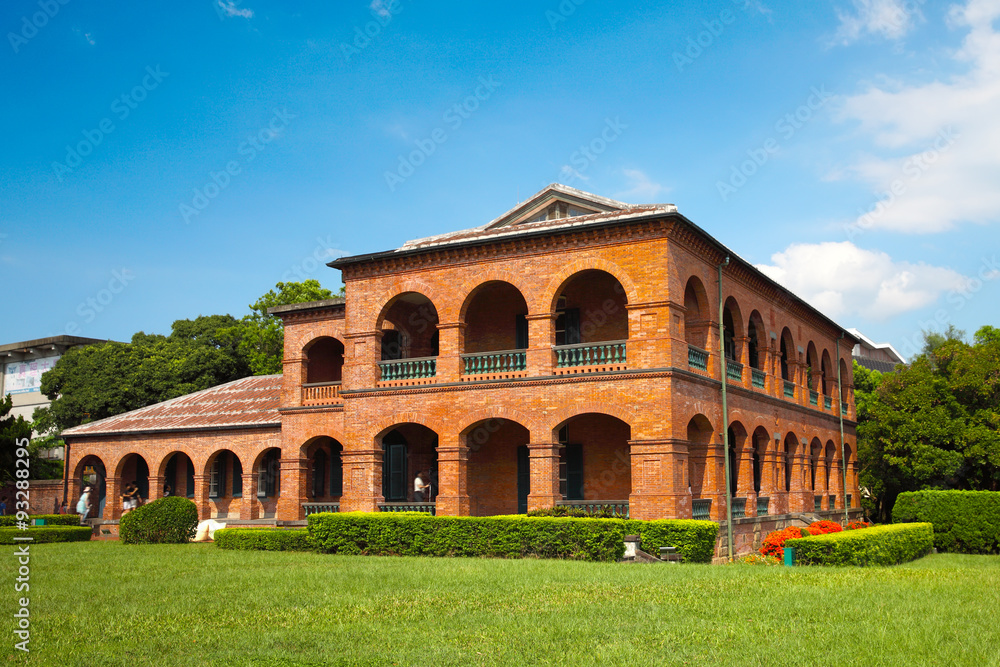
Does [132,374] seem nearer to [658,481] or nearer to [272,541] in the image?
[272,541]

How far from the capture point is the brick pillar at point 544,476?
21.1 metres

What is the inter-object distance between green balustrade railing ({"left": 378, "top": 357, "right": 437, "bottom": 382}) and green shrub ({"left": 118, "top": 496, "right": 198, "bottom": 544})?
642 centimetres

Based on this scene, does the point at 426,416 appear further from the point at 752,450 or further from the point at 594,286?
the point at 752,450

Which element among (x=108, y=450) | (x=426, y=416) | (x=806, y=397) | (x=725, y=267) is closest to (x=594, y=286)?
(x=725, y=267)

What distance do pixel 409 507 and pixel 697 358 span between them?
8591 millimetres

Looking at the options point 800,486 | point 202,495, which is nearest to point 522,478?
point 800,486

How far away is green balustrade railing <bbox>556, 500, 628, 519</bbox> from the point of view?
808 inches

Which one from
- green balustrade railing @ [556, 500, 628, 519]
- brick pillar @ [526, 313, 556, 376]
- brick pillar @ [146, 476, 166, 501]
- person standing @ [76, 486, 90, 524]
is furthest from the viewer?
brick pillar @ [146, 476, 166, 501]

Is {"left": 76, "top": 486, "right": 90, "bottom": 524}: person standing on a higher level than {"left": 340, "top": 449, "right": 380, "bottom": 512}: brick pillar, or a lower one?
lower

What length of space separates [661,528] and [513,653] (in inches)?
415

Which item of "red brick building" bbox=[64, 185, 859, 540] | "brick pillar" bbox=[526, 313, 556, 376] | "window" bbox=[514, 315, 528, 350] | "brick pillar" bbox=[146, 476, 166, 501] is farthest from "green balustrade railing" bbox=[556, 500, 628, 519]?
"brick pillar" bbox=[146, 476, 166, 501]

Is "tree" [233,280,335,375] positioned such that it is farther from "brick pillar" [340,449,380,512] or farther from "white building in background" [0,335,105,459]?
"brick pillar" [340,449,380,512]

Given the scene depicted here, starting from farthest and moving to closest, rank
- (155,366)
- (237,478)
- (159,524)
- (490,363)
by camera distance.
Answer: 1. (155,366)
2. (237,478)
3. (490,363)
4. (159,524)

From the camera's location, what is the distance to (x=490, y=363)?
76.2ft
